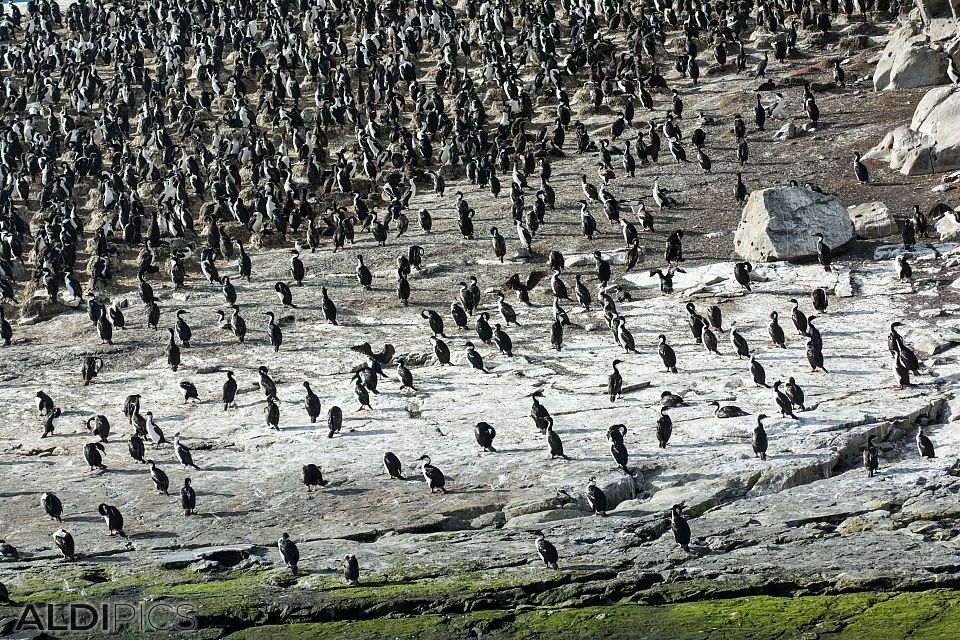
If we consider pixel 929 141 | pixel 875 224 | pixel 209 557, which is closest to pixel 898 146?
pixel 929 141

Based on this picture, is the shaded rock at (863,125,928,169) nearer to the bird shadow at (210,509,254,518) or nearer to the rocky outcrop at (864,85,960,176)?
the rocky outcrop at (864,85,960,176)

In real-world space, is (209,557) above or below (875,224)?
below

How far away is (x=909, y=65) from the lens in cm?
3978

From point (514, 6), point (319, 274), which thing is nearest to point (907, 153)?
point (319, 274)

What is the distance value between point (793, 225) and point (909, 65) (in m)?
13.3

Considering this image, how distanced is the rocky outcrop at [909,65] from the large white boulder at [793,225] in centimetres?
1180

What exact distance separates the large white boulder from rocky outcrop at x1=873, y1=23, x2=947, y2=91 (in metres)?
11.8

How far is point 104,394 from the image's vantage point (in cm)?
2702

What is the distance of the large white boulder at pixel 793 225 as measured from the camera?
95.3 ft

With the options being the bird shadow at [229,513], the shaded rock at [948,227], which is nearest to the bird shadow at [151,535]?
the bird shadow at [229,513]

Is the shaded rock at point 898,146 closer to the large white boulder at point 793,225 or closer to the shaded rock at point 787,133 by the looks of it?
the shaded rock at point 787,133

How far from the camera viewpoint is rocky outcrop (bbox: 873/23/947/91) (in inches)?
1550

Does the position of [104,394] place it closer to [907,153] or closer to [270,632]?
[270,632]

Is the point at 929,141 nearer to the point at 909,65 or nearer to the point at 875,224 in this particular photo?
the point at 875,224
